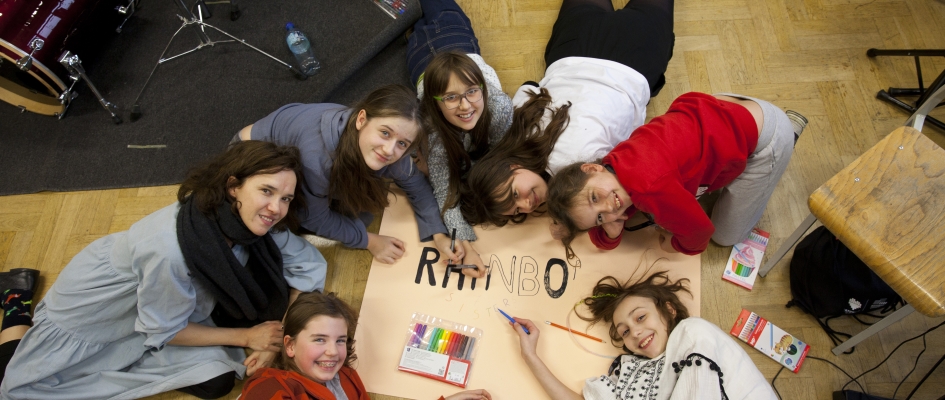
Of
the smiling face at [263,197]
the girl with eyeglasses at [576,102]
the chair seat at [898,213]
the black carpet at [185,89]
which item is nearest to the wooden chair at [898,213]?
the chair seat at [898,213]

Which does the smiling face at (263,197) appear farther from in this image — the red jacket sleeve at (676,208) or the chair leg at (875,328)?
the chair leg at (875,328)

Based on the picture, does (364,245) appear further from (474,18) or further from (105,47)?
(105,47)

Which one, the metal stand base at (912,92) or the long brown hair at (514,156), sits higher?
the metal stand base at (912,92)

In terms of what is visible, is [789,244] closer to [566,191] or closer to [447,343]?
[566,191]

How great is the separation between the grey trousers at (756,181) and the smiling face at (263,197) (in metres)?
1.29

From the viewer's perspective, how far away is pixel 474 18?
2408 mm

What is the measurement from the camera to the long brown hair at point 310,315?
153cm

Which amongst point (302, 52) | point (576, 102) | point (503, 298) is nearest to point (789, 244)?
point (576, 102)

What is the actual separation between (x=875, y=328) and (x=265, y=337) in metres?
1.70

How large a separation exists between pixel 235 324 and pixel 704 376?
1.39 m

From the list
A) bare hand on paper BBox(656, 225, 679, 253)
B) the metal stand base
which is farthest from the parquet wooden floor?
bare hand on paper BBox(656, 225, 679, 253)

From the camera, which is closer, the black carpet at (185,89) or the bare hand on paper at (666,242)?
the bare hand on paper at (666,242)

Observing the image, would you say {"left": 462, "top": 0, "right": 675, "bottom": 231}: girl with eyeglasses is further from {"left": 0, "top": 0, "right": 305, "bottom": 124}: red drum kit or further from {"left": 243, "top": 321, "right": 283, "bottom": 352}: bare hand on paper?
{"left": 0, "top": 0, "right": 305, "bottom": 124}: red drum kit

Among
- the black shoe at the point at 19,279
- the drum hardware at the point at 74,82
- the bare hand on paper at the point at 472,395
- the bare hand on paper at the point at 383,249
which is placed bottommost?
the black shoe at the point at 19,279
